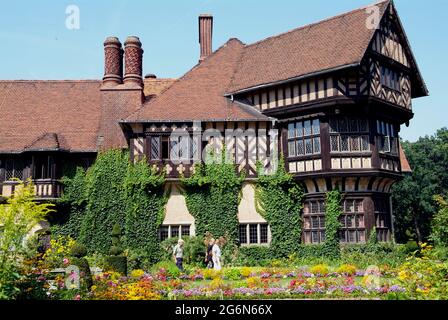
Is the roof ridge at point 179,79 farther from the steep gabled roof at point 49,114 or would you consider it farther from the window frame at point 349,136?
the window frame at point 349,136

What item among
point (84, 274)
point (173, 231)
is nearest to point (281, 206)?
point (173, 231)

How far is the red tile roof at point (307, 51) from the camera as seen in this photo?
2261 centimetres

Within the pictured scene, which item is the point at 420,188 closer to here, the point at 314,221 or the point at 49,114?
the point at 314,221

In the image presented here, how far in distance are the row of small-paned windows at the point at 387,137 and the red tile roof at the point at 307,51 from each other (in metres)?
3.73

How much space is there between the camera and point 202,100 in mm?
25609

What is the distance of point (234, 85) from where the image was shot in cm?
2628

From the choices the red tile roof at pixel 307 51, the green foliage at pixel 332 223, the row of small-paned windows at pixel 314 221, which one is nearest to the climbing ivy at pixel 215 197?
the row of small-paned windows at pixel 314 221

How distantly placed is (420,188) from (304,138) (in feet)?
87.9

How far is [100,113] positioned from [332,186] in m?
13.7

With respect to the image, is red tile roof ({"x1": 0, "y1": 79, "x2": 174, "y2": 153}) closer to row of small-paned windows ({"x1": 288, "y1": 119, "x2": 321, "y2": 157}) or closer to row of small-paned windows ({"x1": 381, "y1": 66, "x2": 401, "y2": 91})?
row of small-paned windows ({"x1": 288, "y1": 119, "x2": 321, "y2": 157})
